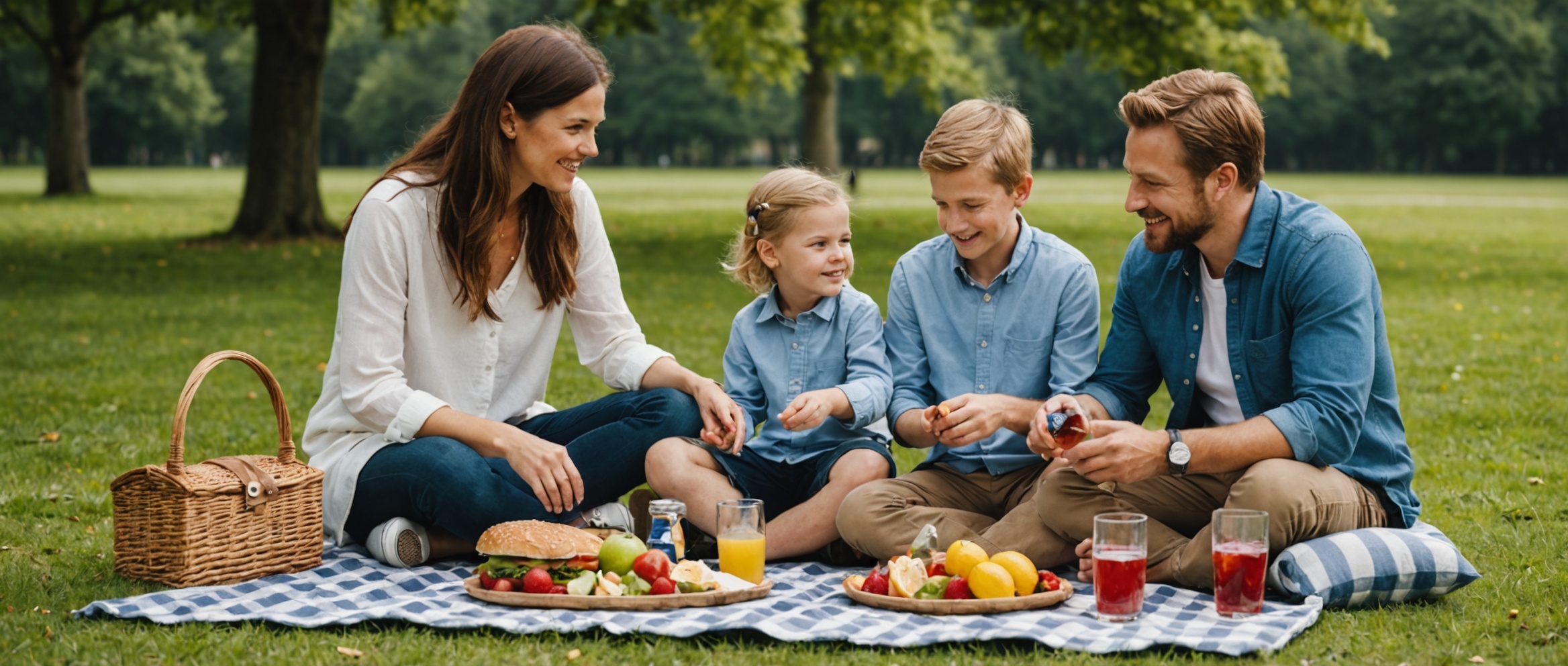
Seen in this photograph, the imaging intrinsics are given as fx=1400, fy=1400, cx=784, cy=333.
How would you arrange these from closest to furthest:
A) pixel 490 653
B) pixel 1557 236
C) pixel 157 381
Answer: pixel 490 653 < pixel 157 381 < pixel 1557 236

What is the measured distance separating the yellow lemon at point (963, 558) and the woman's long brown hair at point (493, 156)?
1.58 m

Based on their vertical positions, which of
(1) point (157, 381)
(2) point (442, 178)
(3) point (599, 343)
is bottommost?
(1) point (157, 381)

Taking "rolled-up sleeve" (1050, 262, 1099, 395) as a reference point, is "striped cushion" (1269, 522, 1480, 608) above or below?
below

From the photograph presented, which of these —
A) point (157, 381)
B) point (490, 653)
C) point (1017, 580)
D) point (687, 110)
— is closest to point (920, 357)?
point (1017, 580)

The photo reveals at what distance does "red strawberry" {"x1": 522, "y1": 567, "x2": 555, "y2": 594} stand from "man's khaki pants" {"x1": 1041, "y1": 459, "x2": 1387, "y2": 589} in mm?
1442

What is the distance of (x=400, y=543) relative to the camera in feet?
14.1

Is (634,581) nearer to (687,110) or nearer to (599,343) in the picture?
(599,343)

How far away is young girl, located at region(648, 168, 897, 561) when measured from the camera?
174 inches

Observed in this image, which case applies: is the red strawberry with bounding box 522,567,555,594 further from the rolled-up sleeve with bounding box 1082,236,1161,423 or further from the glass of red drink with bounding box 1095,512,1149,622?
the rolled-up sleeve with bounding box 1082,236,1161,423

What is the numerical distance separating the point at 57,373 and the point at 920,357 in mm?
6174

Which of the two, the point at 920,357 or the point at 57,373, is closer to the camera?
A: the point at 920,357

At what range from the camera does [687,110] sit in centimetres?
7888

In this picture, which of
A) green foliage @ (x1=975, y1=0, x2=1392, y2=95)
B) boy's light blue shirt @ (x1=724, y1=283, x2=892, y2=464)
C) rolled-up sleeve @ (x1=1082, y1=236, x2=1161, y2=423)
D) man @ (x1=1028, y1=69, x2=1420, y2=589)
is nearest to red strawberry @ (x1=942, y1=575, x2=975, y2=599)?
man @ (x1=1028, y1=69, x2=1420, y2=589)

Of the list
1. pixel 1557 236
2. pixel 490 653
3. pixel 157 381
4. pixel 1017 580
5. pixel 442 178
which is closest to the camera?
pixel 490 653
